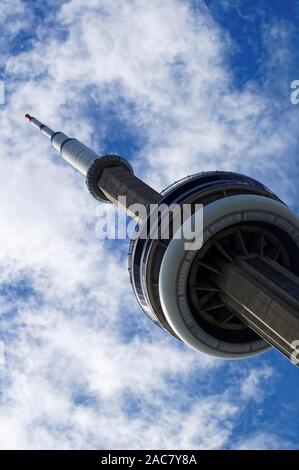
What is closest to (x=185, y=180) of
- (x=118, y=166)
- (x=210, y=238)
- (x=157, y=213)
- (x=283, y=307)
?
(x=157, y=213)

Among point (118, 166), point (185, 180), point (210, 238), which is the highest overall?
point (118, 166)

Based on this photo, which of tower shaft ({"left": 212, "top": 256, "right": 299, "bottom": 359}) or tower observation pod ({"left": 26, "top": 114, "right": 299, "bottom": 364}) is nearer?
tower shaft ({"left": 212, "top": 256, "right": 299, "bottom": 359})

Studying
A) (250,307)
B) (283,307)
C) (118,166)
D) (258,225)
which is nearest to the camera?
(283,307)

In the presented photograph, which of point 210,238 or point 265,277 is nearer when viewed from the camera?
point 265,277

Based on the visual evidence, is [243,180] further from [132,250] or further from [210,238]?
[132,250]

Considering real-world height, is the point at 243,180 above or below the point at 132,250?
above

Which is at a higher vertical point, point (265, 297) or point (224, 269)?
point (224, 269)

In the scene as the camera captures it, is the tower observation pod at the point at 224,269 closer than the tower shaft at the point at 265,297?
No

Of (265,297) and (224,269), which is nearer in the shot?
(265,297)
